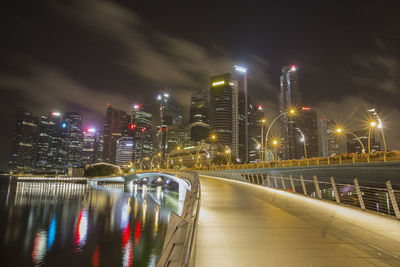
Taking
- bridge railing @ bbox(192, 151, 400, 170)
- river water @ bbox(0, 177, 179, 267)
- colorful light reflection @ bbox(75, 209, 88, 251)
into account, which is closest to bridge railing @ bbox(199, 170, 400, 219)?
bridge railing @ bbox(192, 151, 400, 170)

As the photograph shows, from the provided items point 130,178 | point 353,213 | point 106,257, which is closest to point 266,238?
point 353,213

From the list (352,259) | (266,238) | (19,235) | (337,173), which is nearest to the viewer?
(352,259)

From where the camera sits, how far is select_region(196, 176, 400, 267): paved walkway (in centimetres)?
503

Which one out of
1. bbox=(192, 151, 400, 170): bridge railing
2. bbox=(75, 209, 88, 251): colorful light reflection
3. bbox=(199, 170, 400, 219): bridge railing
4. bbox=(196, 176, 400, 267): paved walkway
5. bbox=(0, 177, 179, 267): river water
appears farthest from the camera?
bbox=(192, 151, 400, 170): bridge railing

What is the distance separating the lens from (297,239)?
643 centimetres

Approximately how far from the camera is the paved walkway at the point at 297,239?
5027mm

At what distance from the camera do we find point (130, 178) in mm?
109438

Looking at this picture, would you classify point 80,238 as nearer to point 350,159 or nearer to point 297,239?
point 297,239

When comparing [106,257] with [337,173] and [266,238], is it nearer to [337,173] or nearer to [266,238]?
[266,238]

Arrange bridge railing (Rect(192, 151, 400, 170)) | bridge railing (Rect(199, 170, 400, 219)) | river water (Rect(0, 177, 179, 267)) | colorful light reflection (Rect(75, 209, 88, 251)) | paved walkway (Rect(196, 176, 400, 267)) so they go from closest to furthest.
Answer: paved walkway (Rect(196, 176, 400, 267)) → bridge railing (Rect(199, 170, 400, 219)) → river water (Rect(0, 177, 179, 267)) → colorful light reflection (Rect(75, 209, 88, 251)) → bridge railing (Rect(192, 151, 400, 170))

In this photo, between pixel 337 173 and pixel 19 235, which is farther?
pixel 337 173

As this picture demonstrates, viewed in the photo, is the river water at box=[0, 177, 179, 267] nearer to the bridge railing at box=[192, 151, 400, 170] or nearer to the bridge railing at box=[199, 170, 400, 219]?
the bridge railing at box=[199, 170, 400, 219]

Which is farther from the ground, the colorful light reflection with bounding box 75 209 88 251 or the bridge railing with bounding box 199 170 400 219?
the bridge railing with bounding box 199 170 400 219

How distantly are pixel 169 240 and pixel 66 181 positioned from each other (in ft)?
724
